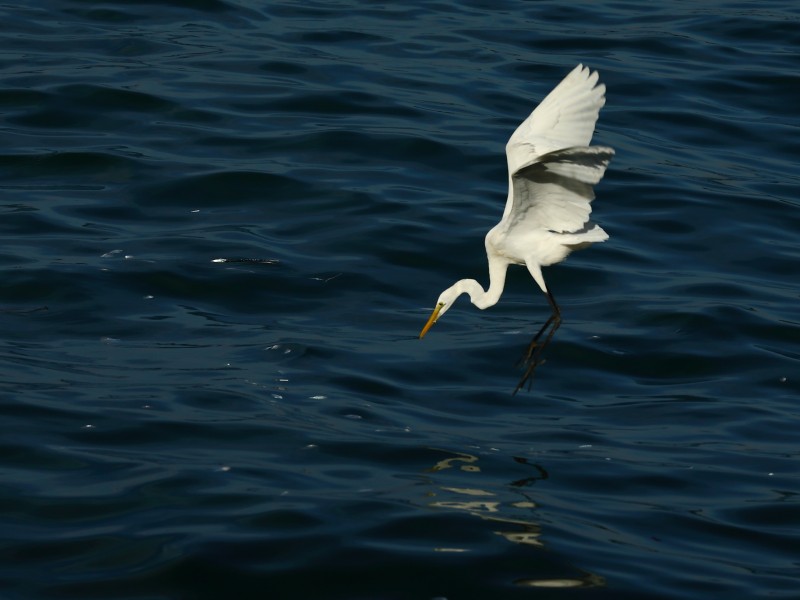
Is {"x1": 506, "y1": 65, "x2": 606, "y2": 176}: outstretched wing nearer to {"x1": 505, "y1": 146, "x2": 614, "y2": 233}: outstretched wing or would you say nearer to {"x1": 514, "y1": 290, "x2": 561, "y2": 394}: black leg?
{"x1": 505, "y1": 146, "x2": 614, "y2": 233}: outstretched wing

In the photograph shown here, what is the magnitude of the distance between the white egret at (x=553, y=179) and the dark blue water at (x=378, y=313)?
146 cm

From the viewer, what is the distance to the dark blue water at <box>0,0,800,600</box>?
9.78m

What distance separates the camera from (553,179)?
1088 centimetres

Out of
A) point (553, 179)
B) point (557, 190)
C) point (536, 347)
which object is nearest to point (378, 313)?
point (536, 347)

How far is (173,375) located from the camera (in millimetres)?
12680

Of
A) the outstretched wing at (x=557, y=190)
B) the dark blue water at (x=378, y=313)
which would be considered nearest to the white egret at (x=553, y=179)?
the outstretched wing at (x=557, y=190)

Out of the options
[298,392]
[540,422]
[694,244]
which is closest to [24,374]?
[298,392]

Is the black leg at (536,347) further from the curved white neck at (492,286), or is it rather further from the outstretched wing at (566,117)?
the outstretched wing at (566,117)

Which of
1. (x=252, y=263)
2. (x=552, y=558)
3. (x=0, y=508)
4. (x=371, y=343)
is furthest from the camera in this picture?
(x=252, y=263)

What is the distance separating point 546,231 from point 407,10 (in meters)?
12.9

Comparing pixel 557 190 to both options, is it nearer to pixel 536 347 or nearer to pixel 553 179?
pixel 553 179

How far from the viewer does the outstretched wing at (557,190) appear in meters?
10.2

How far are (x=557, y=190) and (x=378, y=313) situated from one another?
3.81 meters

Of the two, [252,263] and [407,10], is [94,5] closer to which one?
[407,10]
